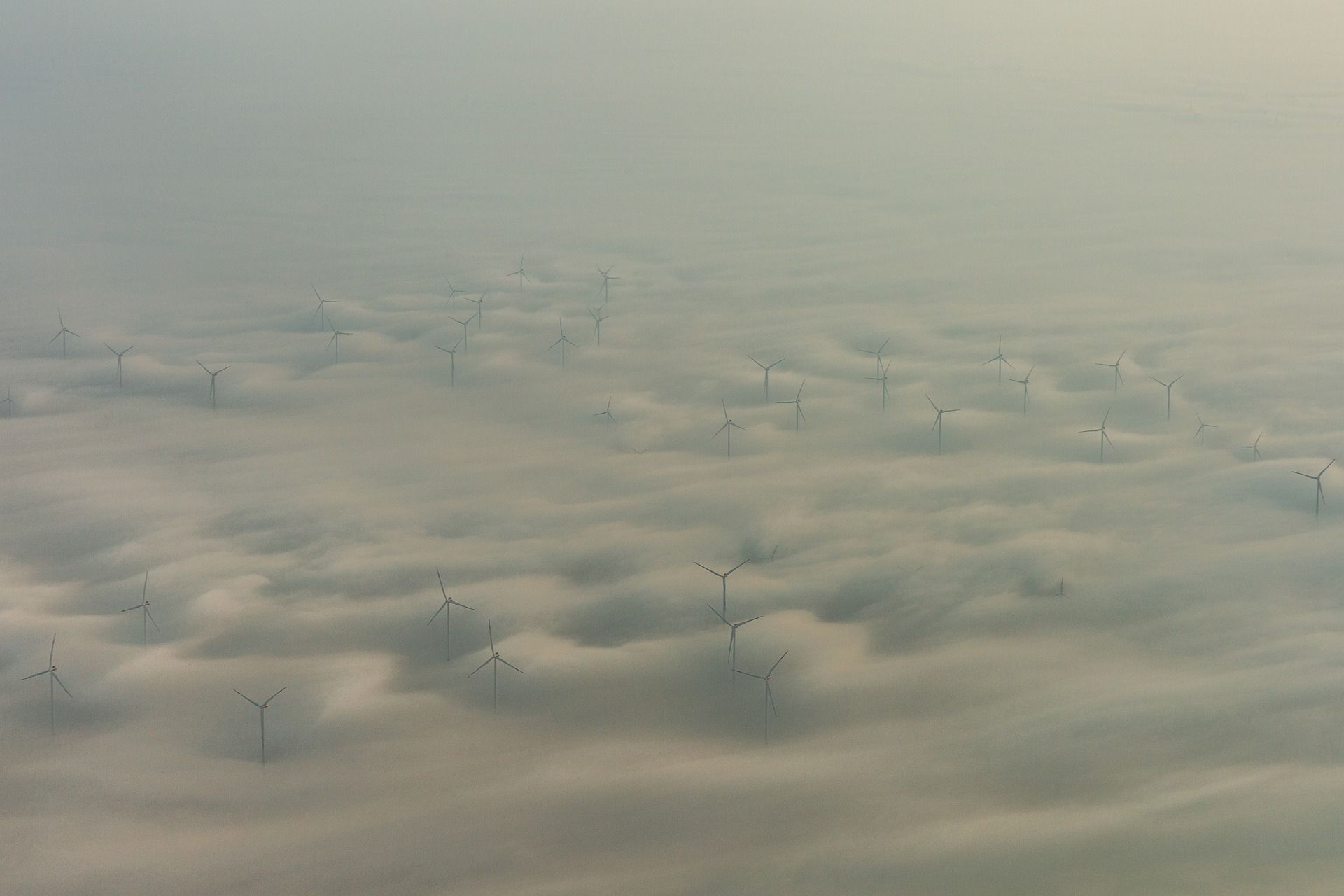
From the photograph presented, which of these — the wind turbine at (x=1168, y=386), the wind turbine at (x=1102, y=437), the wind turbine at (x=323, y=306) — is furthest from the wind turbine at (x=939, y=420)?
the wind turbine at (x=323, y=306)

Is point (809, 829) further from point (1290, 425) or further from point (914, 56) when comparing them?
point (914, 56)

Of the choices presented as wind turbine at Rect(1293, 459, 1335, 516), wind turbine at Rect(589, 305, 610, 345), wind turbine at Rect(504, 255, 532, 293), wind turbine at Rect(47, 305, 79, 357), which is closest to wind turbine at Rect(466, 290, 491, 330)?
wind turbine at Rect(504, 255, 532, 293)

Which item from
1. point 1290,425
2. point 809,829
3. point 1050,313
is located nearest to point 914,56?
point 1050,313

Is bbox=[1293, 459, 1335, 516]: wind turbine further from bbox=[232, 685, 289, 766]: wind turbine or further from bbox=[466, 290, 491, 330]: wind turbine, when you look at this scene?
bbox=[466, 290, 491, 330]: wind turbine

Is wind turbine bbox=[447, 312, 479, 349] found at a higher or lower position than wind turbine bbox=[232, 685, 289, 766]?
higher

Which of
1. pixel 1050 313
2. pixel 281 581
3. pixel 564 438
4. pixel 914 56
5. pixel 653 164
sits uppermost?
pixel 914 56

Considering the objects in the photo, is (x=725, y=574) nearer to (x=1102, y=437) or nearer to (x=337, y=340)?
(x=1102, y=437)
